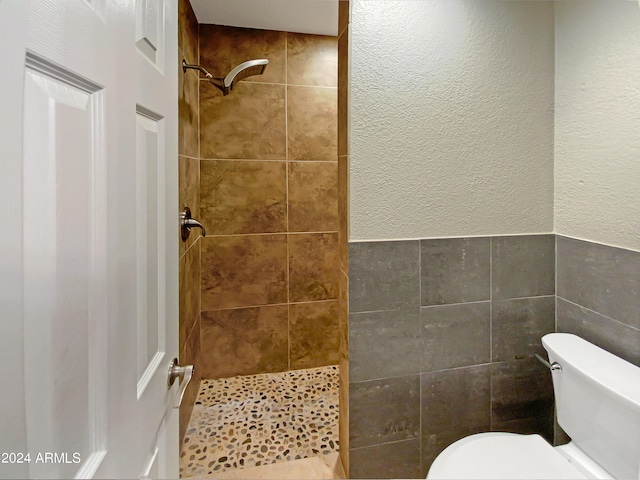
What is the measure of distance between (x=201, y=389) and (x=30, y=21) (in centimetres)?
219

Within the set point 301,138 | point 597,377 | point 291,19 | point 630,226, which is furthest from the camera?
point 301,138

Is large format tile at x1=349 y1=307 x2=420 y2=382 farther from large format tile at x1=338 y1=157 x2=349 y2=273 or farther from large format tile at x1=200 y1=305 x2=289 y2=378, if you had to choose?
large format tile at x1=200 y1=305 x2=289 y2=378

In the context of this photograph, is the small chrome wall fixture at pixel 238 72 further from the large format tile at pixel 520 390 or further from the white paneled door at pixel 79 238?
the large format tile at pixel 520 390

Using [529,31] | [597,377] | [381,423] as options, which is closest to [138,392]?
[381,423]

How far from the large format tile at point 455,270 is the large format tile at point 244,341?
124 cm

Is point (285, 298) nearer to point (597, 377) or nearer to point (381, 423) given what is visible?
point (381, 423)

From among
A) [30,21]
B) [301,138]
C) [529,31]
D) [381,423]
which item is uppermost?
[529,31]

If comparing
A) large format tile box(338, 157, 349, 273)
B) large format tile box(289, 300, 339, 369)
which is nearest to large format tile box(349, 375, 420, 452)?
large format tile box(338, 157, 349, 273)

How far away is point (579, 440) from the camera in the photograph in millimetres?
1154

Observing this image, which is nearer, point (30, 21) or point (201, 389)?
point (30, 21)

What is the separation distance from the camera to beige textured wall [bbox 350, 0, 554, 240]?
1.28 metres

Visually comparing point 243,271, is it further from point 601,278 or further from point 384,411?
point 601,278

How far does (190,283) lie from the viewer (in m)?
1.86

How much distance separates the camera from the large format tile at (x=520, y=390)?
145 centimetres
